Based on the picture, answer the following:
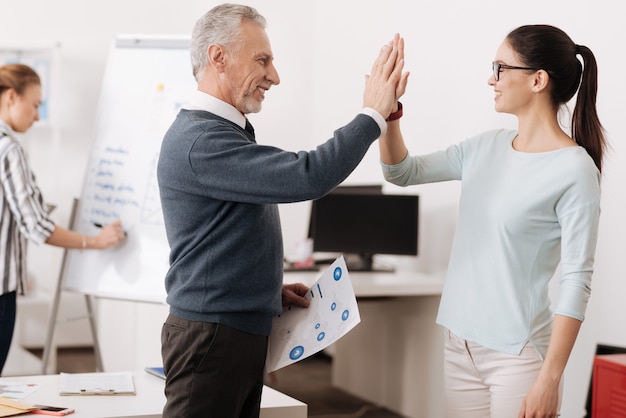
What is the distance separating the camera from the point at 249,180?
65.1 inches

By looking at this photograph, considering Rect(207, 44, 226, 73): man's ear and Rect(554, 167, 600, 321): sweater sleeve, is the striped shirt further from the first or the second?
Rect(554, 167, 600, 321): sweater sleeve

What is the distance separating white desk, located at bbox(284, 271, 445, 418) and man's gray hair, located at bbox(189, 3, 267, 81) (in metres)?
1.95

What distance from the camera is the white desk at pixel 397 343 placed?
3785 millimetres

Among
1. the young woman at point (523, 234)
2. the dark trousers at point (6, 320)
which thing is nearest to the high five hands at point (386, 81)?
the young woman at point (523, 234)

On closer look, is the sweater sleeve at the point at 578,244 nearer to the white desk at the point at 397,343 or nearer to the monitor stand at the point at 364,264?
the white desk at the point at 397,343

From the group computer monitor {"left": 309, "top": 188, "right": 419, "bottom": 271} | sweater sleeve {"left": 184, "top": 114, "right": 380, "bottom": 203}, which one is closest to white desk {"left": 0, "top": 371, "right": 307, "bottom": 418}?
sweater sleeve {"left": 184, "top": 114, "right": 380, "bottom": 203}

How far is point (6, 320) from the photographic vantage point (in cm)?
311

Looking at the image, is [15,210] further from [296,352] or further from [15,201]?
[296,352]

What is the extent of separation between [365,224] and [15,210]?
1.62 m

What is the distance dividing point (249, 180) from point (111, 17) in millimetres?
4397

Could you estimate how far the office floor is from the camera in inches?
168

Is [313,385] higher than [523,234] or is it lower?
lower

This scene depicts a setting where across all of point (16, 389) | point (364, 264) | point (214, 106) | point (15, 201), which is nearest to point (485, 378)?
point (214, 106)

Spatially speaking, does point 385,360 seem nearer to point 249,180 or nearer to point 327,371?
point 327,371
